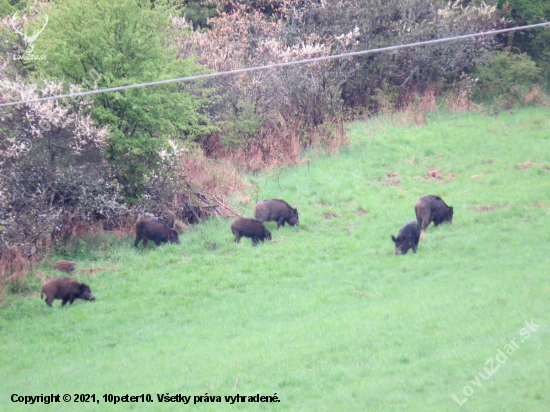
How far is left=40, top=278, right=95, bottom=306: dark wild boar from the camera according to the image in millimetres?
12281

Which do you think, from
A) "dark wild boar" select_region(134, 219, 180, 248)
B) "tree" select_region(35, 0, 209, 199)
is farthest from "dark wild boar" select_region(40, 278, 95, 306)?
"tree" select_region(35, 0, 209, 199)

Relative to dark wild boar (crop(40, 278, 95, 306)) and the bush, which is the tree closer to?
dark wild boar (crop(40, 278, 95, 306))

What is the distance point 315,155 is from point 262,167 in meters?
2.18

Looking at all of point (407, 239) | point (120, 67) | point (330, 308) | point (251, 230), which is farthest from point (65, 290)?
point (407, 239)

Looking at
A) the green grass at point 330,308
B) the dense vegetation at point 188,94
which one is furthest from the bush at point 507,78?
the green grass at point 330,308

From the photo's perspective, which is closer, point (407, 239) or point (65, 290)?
point (65, 290)

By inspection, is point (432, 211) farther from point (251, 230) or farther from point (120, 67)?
point (120, 67)

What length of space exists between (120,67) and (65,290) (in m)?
7.81

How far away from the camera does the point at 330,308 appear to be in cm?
1072

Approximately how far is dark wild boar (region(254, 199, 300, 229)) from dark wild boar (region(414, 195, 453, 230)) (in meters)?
3.56

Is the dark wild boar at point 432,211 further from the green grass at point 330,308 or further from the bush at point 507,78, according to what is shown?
the bush at point 507,78

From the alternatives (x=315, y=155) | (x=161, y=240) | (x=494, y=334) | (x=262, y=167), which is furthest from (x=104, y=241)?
(x=494, y=334)

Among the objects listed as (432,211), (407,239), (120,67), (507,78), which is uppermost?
(120,67)

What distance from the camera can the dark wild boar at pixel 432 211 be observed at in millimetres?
14695
